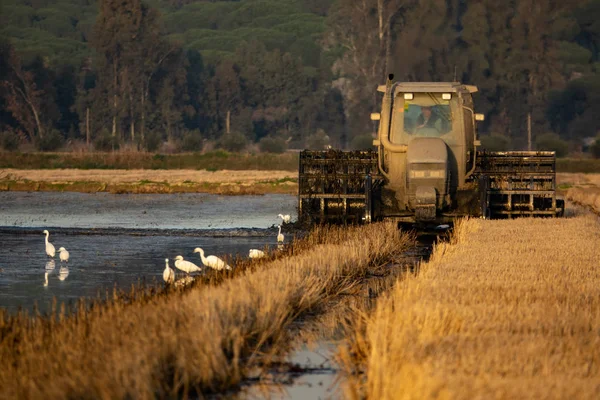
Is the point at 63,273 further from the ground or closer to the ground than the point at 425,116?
closer to the ground

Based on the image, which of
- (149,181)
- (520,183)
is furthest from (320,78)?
(520,183)

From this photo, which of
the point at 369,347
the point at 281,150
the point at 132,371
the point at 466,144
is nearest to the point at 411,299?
the point at 369,347

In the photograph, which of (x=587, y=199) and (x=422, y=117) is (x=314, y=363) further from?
(x=587, y=199)

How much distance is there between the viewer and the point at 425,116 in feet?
83.0

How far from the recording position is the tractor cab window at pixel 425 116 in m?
25.2

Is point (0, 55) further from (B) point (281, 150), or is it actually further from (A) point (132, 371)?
(A) point (132, 371)

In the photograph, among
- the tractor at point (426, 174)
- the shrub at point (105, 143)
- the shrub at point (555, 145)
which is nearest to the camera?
the tractor at point (426, 174)

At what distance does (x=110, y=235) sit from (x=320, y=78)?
93169mm

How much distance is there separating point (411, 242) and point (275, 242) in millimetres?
3435

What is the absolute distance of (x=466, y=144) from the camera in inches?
991

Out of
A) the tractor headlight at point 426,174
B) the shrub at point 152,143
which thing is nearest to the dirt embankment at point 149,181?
the shrub at point 152,143

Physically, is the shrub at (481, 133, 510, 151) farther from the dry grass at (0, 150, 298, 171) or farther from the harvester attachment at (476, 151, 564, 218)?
the harvester attachment at (476, 151, 564, 218)

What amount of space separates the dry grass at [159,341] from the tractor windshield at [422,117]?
11.1 m

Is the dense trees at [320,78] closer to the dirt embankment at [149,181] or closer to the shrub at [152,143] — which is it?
the shrub at [152,143]
